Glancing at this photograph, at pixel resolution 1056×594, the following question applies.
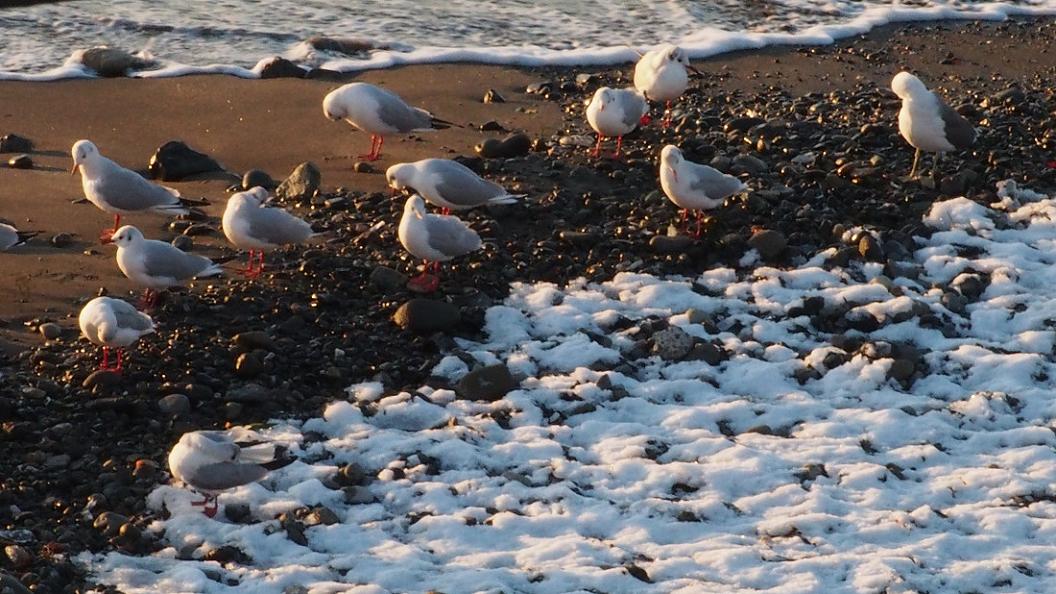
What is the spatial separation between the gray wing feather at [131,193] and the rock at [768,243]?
366cm

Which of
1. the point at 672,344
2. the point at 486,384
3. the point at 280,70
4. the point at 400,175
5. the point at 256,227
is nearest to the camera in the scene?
the point at 486,384

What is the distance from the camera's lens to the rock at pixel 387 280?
845 centimetres

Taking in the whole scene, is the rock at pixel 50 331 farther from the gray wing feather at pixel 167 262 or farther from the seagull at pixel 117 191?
the seagull at pixel 117 191

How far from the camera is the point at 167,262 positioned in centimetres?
806

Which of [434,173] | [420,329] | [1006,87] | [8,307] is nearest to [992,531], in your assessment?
[420,329]

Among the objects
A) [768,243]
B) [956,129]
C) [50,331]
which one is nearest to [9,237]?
[50,331]

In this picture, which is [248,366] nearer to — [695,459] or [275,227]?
[275,227]

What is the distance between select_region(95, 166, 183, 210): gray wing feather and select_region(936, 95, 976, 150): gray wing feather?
17.3ft

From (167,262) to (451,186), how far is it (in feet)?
6.53

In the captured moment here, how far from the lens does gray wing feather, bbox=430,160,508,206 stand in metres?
9.24

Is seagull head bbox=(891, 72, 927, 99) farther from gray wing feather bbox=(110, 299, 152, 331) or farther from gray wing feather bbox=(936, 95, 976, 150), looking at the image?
gray wing feather bbox=(110, 299, 152, 331)

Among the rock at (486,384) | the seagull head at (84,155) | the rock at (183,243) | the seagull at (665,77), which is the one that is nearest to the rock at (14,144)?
the seagull head at (84,155)

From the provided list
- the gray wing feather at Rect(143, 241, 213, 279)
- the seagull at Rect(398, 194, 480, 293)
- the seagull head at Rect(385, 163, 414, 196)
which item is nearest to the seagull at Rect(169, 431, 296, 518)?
the gray wing feather at Rect(143, 241, 213, 279)

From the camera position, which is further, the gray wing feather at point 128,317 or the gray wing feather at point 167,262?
the gray wing feather at point 167,262
